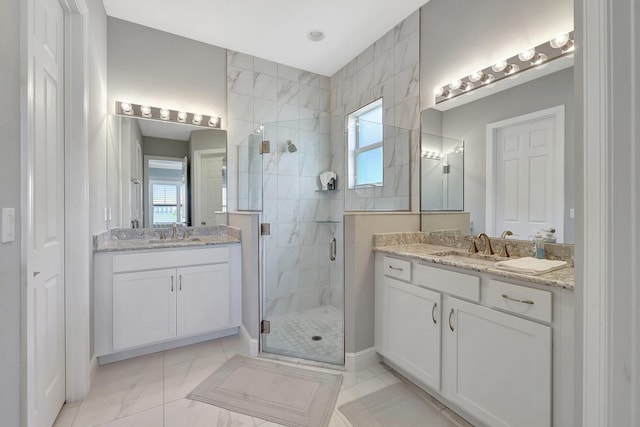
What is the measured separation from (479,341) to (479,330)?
0.06m

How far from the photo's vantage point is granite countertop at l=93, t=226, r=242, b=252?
2.27m

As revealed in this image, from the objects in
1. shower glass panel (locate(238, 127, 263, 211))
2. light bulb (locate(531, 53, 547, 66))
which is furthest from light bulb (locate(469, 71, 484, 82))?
shower glass panel (locate(238, 127, 263, 211))

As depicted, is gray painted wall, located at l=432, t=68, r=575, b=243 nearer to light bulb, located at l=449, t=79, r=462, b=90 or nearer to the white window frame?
light bulb, located at l=449, t=79, r=462, b=90

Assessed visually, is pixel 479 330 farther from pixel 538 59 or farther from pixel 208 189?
pixel 208 189

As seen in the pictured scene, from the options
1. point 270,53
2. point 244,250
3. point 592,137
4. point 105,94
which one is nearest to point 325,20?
point 270,53

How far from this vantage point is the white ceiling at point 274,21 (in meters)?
2.40

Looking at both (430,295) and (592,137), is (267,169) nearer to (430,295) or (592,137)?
(430,295)

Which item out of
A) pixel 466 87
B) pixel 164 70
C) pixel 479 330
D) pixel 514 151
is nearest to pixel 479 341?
pixel 479 330

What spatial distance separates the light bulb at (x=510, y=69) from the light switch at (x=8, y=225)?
2553 millimetres

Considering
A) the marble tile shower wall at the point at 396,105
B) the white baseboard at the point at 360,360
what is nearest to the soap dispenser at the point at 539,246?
the marble tile shower wall at the point at 396,105

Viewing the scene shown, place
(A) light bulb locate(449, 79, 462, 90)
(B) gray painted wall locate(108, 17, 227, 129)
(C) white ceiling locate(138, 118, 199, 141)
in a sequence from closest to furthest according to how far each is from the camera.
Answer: (A) light bulb locate(449, 79, 462, 90)
(B) gray painted wall locate(108, 17, 227, 129)
(C) white ceiling locate(138, 118, 199, 141)

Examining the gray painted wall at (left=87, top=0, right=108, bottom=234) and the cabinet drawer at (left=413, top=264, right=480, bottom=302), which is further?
the gray painted wall at (left=87, top=0, right=108, bottom=234)

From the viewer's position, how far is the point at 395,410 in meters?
1.74

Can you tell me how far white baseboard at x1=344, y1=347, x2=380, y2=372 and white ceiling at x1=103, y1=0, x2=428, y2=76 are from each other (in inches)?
110
